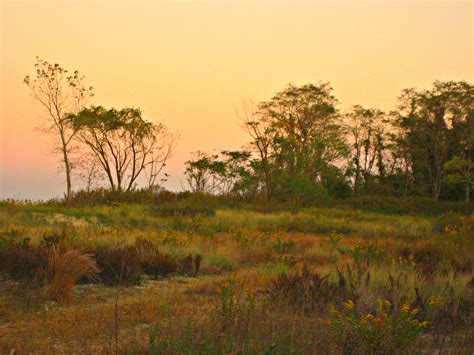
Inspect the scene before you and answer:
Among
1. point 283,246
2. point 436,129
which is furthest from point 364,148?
point 283,246

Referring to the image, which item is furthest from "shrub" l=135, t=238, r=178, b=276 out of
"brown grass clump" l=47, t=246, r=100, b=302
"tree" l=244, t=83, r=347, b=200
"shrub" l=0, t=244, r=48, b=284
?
"tree" l=244, t=83, r=347, b=200

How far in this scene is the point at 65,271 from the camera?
7.30 m

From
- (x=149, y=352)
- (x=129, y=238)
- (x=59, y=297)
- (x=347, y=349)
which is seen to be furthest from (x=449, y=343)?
(x=129, y=238)

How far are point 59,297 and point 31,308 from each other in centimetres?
56

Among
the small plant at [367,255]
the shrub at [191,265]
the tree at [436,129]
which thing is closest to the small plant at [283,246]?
the small plant at [367,255]

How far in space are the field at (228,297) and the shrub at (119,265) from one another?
0.07ft

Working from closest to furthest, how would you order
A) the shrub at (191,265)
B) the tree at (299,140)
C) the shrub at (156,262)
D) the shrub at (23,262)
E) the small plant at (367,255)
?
1. the shrub at (23,262)
2. the shrub at (156,262)
3. the shrub at (191,265)
4. the small plant at (367,255)
5. the tree at (299,140)

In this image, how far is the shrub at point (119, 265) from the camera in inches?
318

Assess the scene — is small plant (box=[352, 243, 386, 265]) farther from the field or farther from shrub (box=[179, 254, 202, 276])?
shrub (box=[179, 254, 202, 276])

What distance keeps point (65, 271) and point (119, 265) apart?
52.7 inches

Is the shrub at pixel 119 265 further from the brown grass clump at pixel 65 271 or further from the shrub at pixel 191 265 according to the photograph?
the shrub at pixel 191 265

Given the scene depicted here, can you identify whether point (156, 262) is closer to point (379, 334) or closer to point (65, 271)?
point (65, 271)

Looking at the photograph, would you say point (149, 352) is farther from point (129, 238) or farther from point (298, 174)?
point (298, 174)

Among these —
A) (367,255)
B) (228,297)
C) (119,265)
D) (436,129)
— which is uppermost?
(436,129)
